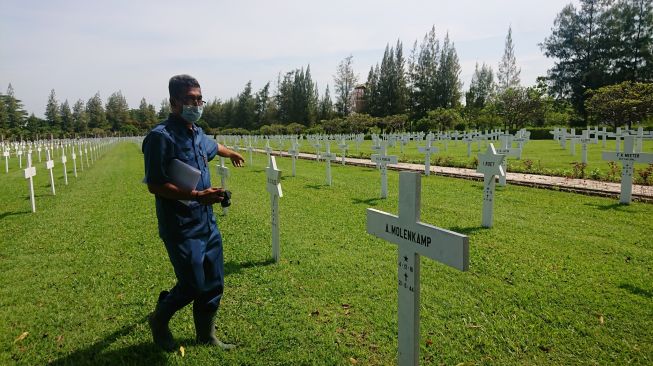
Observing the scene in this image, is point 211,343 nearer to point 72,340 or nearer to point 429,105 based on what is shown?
point 72,340

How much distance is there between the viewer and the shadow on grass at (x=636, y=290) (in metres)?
4.24

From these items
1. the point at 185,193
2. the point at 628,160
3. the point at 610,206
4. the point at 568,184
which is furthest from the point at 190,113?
the point at 568,184

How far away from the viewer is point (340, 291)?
4.47 metres

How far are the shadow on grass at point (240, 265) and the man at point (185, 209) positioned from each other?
1.85 metres

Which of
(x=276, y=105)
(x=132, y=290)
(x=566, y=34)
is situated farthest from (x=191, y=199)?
(x=276, y=105)

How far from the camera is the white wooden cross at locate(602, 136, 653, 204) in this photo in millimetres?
8352

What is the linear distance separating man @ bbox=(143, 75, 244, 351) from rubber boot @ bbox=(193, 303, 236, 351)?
13 millimetres

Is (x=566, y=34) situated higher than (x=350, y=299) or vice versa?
(x=566, y=34)

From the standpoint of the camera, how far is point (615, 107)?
2716 centimetres

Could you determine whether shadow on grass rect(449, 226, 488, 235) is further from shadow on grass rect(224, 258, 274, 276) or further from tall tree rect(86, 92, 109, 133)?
tall tree rect(86, 92, 109, 133)

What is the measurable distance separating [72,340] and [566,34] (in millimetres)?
57433

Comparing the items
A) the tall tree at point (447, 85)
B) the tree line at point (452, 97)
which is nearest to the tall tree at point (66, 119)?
the tree line at point (452, 97)

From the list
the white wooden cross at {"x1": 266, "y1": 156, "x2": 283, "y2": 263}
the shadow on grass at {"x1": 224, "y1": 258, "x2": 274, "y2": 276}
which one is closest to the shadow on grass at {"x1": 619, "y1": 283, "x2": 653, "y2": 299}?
the white wooden cross at {"x1": 266, "y1": 156, "x2": 283, "y2": 263}

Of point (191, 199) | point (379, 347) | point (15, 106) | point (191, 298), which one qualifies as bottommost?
point (379, 347)
